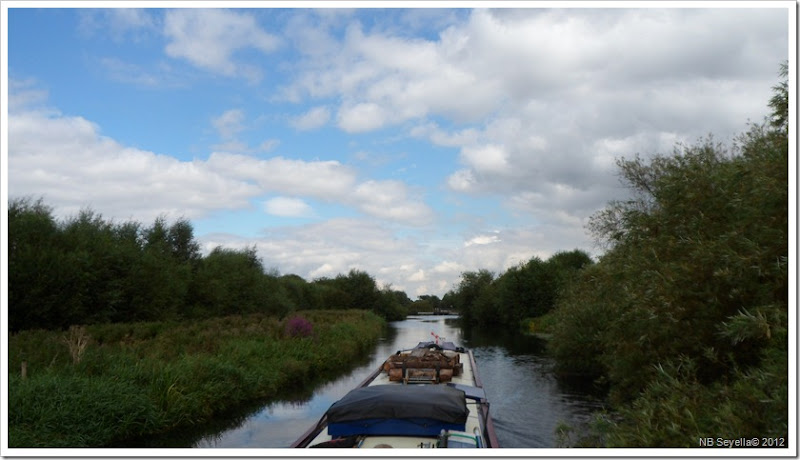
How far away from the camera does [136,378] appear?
452 inches

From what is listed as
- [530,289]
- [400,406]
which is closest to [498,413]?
[400,406]

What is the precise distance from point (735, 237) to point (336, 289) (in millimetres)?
59605

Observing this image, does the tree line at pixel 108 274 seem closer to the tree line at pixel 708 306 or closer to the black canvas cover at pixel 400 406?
the black canvas cover at pixel 400 406

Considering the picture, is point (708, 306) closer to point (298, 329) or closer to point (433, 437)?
point (433, 437)

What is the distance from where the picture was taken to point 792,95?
16.8 feet

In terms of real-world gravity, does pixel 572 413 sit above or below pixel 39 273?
below

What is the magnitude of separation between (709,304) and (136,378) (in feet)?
35.3

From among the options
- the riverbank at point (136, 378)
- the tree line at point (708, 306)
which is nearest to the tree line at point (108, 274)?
the riverbank at point (136, 378)

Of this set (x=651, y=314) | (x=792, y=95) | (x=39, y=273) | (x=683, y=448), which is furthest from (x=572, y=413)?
(x=39, y=273)

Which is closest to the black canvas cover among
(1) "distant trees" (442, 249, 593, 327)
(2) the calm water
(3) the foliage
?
(2) the calm water

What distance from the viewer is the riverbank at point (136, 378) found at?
914 cm

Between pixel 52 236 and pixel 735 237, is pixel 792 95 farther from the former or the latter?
pixel 52 236

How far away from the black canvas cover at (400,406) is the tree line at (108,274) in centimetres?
1601

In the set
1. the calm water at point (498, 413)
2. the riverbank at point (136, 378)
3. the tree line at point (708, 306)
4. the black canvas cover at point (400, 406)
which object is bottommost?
the calm water at point (498, 413)
